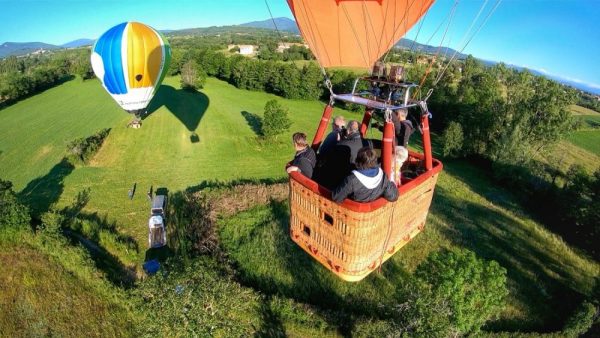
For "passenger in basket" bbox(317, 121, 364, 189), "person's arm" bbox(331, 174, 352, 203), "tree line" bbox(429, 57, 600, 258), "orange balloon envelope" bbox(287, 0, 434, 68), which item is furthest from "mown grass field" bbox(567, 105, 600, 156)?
"person's arm" bbox(331, 174, 352, 203)

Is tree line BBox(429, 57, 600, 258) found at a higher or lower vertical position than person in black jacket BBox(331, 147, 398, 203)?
lower

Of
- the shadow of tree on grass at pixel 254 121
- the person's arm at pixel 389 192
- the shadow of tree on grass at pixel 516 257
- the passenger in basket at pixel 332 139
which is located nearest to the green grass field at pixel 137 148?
the shadow of tree on grass at pixel 254 121

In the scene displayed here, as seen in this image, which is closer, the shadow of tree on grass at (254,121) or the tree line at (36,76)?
the shadow of tree on grass at (254,121)

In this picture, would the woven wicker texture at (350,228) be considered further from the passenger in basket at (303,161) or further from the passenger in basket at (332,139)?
the passenger in basket at (332,139)

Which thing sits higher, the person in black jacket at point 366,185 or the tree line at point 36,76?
the person in black jacket at point 366,185

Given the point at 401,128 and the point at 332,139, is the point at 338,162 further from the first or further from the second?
the point at 401,128

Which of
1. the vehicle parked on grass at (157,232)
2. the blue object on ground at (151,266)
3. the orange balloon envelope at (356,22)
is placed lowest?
the blue object on ground at (151,266)

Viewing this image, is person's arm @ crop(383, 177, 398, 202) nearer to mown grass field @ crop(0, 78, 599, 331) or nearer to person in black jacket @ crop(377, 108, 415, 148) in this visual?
person in black jacket @ crop(377, 108, 415, 148)
